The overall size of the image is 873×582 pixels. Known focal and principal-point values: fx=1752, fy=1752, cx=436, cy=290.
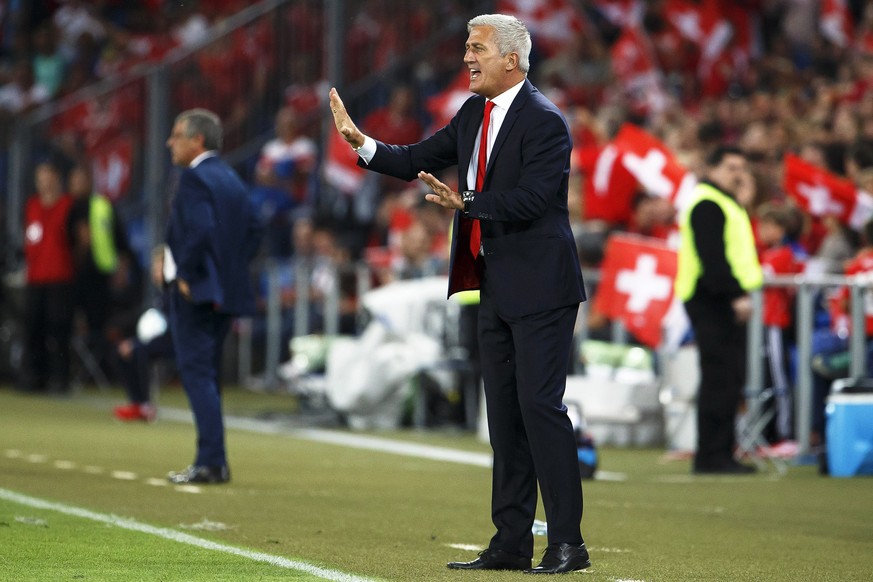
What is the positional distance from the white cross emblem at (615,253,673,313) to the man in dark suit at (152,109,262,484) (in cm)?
398

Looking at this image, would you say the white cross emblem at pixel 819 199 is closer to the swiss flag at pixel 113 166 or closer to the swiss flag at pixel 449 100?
the swiss flag at pixel 449 100

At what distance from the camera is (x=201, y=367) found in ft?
31.4

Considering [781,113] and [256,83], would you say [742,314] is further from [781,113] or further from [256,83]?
[256,83]

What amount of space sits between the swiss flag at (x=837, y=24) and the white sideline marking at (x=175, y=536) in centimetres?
1130

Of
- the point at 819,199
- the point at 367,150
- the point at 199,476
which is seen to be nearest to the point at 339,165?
the point at 819,199

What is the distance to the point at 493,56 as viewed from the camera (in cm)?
638

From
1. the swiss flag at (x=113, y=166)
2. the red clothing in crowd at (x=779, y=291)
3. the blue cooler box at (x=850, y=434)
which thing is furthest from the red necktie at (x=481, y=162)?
the swiss flag at (x=113, y=166)

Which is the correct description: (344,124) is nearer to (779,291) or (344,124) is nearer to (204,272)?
(204,272)

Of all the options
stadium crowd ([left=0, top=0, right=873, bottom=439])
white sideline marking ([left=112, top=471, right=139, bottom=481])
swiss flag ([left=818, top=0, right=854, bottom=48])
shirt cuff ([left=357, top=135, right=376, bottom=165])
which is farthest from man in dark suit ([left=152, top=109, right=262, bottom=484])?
swiss flag ([left=818, top=0, right=854, bottom=48])

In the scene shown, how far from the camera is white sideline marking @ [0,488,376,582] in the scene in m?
Result: 6.26

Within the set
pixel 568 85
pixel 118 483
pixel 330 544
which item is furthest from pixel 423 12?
pixel 330 544

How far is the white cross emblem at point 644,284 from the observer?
12898 millimetres

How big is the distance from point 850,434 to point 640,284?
2.71 metres

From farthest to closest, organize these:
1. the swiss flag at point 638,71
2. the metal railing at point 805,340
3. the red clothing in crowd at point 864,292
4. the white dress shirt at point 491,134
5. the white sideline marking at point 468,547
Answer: the swiss flag at point 638,71 → the red clothing in crowd at point 864,292 → the metal railing at point 805,340 → the white sideline marking at point 468,547 → the white dress shirt at point 491,134
